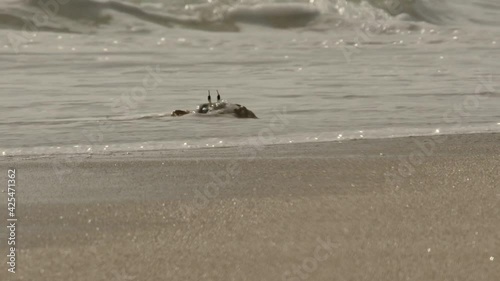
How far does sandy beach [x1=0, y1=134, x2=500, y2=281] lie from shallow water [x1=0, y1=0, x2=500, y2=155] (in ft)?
2.51

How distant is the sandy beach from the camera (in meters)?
2.85

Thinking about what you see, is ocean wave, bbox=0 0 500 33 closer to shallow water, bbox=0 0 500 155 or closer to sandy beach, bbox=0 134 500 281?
shallow water, bbox=0 0 500 155

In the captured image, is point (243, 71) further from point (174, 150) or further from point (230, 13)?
point (230, 13)

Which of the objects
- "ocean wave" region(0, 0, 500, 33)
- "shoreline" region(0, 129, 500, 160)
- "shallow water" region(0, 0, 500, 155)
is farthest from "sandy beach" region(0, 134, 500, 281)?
"ocean wave" region(0, 0, 500, 33)

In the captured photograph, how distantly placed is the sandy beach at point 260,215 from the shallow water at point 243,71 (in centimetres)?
77

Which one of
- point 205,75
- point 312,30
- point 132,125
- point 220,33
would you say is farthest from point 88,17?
point 132,125

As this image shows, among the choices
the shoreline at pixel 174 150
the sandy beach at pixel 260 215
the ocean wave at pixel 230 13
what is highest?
the sandy beach at pixel 260 215

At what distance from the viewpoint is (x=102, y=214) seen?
3.55 metres

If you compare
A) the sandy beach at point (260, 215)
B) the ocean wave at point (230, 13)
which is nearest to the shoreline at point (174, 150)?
the sandy beach at point (260, 215)

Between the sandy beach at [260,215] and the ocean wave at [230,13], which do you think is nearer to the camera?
the sandy beach at [260,215]

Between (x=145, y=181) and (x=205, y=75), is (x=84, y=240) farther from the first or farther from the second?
(x=205, y=75)

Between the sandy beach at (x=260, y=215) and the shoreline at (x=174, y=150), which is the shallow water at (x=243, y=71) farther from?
the sandy beach at (x=260, y=215)

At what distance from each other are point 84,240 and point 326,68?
669cm

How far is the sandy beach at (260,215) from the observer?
285 cm
